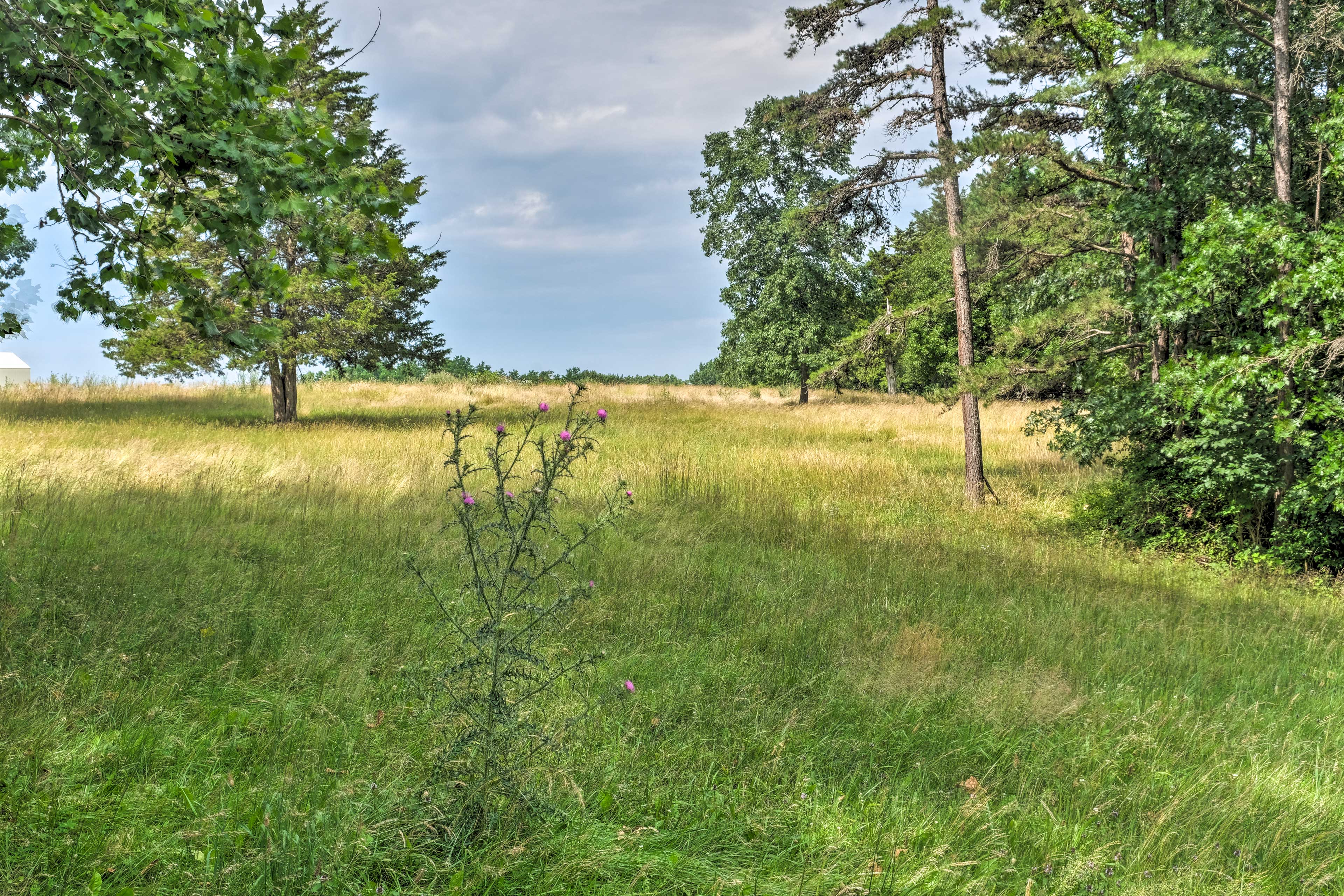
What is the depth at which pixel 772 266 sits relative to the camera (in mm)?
Answer: 33875

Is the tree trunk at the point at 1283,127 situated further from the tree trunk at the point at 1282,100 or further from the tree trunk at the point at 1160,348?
the tree trunk at the point at 1160,348

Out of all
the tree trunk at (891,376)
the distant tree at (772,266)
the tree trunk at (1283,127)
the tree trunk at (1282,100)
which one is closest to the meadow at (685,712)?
the tree trunk at (1283,127)

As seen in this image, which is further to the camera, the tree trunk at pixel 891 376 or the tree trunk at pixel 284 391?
the tree trunk at pixel 891 376

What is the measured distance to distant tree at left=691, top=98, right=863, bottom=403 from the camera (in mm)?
31938

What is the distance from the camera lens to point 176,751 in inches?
135

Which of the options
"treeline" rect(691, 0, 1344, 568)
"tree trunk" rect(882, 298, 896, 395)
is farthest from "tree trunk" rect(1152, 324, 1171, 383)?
"tree trunk" rect(882, 298, 896, 395)

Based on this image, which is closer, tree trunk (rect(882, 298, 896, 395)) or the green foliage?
the green foliage

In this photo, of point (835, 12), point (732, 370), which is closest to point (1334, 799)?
point (835, 12)

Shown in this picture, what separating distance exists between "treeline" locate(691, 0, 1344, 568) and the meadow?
1523mm

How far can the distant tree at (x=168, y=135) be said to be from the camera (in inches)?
Answer: 143

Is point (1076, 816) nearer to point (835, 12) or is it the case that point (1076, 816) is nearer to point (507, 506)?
point (507, 506)

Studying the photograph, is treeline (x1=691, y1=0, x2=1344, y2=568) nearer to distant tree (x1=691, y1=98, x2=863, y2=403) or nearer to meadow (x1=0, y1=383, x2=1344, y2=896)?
meadow (x1=0, y1=383, x2=1344, y2=896)

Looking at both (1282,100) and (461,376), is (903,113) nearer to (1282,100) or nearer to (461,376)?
(1282,100)

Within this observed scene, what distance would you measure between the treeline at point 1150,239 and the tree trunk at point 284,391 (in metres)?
14.6
